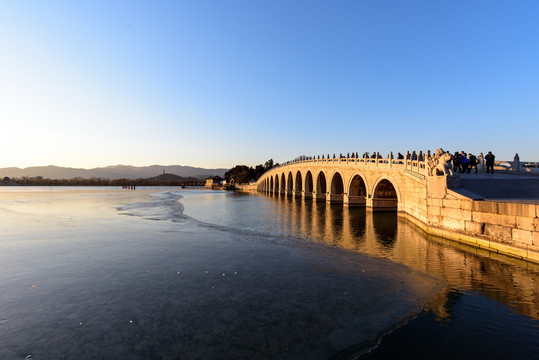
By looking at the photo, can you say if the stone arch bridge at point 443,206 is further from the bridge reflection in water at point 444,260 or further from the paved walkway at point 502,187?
the paved walkway at point 502,187

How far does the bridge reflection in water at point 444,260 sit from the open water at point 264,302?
53mm

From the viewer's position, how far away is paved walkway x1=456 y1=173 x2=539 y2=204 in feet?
42.1

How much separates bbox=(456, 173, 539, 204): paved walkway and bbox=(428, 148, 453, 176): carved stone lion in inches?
45.4

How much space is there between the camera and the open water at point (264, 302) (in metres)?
4.52

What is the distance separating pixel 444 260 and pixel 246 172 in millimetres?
118792

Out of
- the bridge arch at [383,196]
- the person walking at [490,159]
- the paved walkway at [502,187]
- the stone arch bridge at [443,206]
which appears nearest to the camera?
the stone arch bridge at [443,206]

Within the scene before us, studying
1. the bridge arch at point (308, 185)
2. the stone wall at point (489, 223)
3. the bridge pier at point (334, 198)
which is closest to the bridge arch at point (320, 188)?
the bridge arch at point (308, 185)

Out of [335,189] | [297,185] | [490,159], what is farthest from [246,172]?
[490,159]

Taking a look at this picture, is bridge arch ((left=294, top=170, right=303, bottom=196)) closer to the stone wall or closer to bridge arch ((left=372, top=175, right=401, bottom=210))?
bridge arch ((left=372, top=175, right=401, bottom=210))

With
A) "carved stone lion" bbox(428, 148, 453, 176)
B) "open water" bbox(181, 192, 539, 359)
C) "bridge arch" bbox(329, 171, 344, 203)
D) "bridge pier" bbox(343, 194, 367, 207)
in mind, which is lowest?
"open water" bbox(181, 192, 539, 359)

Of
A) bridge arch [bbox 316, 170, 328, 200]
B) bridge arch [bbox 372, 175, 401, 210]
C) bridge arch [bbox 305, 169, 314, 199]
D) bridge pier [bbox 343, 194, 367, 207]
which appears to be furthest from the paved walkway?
bridge arch [bbox 305, 169, 314, 199]

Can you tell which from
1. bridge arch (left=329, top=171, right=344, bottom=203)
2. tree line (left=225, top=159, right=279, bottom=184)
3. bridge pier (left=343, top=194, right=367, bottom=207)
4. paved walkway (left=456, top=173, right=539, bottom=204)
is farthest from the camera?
tree line (left=225, top=159, right=279, bottom=184)

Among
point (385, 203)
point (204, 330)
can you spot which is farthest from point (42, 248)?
point (385, 203)

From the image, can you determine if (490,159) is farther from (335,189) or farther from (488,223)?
(335,189)
